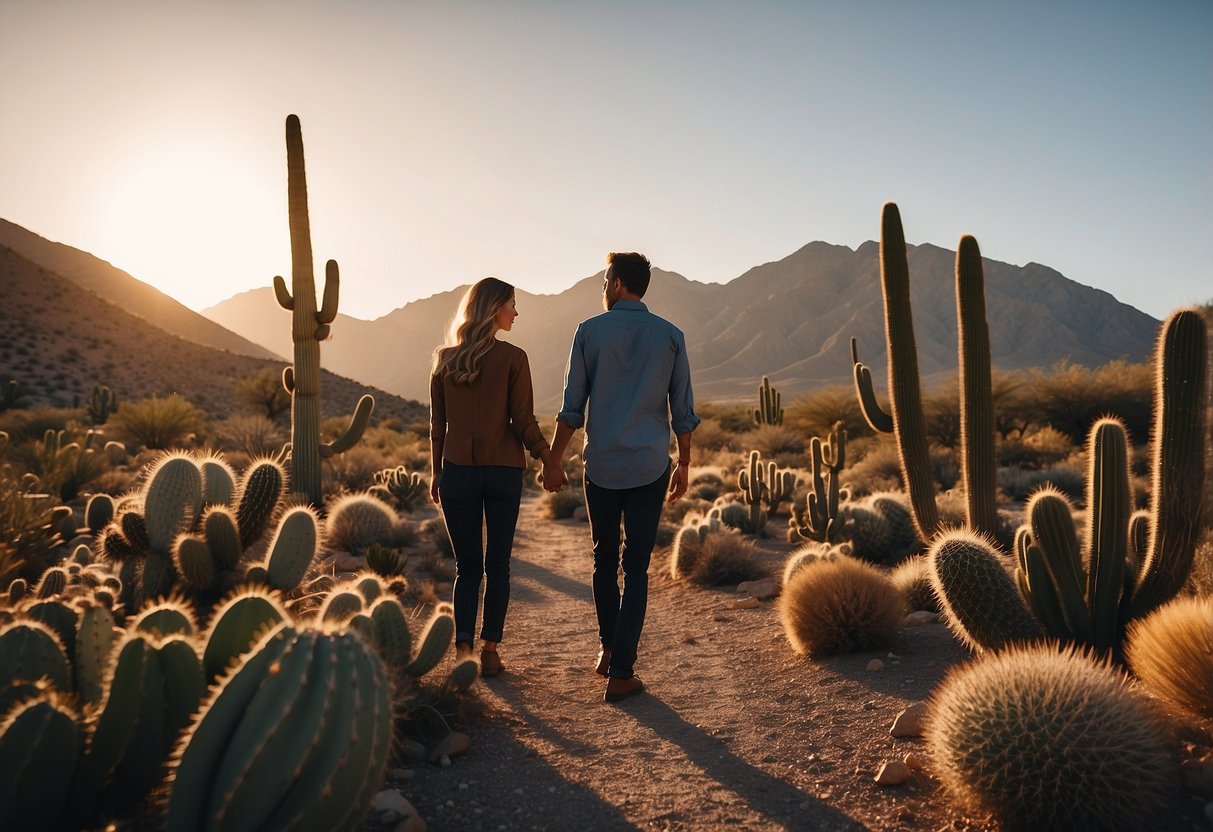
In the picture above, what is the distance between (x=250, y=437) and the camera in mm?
21125

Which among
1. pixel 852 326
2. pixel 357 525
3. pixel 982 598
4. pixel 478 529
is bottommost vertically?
pixel 357 525

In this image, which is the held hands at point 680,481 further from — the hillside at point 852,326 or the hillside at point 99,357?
the hillside at point 852,326

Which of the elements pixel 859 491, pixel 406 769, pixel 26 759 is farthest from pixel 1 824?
pixel 859 491

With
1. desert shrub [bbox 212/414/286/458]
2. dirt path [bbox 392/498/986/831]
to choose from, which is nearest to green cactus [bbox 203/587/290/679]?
dirt path [bbox 392/498/986/831]

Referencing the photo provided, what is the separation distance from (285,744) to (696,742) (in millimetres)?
2481

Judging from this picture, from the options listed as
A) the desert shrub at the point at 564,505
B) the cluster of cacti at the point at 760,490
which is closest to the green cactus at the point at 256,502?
the cluster of cacti at the point at 760,490

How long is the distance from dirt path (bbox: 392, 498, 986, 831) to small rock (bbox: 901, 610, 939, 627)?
0.38ft

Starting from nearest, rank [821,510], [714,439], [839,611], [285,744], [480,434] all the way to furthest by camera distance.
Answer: [285,744], [480,434], [839,611], [821,510], [714,439]

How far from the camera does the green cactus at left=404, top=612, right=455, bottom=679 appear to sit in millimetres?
4504

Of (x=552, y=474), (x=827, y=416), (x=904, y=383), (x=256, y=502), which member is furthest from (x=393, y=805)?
(x=827, y=416)

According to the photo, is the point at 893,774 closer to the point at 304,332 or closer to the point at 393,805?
the point at 393,805

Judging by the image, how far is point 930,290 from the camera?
13962cm

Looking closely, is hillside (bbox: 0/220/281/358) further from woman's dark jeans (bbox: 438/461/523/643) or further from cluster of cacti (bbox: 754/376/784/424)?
woman's dark jeans (bbox: 438/461/523/643)

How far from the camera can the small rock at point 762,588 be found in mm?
8078
